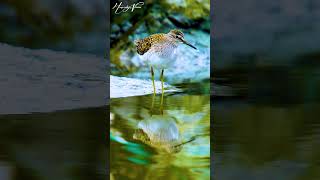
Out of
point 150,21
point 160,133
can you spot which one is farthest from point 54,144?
point 150,21

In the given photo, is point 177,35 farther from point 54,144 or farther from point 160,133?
point 54,144

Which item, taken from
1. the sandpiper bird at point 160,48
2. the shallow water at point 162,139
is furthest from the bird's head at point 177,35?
the shallow water at point 162,139

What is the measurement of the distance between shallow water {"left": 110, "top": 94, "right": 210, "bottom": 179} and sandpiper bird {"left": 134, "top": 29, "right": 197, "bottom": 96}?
0.54ft

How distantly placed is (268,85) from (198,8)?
0.59 metres

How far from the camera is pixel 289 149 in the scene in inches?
110

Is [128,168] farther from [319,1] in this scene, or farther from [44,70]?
[319,1]

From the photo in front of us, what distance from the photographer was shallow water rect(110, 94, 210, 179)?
2.75m

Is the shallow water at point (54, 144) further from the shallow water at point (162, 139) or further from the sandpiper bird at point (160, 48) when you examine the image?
the sandpiper bird at point (160, 48)

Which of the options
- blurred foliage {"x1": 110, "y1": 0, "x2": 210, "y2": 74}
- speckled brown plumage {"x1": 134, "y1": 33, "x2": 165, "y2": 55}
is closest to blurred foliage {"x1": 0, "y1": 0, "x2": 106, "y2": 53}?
blurred foliage {"x1": 110, "y1": 0, "x2": 210, "y2": 74}

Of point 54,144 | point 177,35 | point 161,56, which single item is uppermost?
point 177,35

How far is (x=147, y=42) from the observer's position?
2.82 metres

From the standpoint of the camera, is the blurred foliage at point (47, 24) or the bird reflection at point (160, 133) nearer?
the bird reflection at point (160, 133)

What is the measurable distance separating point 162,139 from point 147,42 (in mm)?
563

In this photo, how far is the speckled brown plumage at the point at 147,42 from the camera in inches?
110
